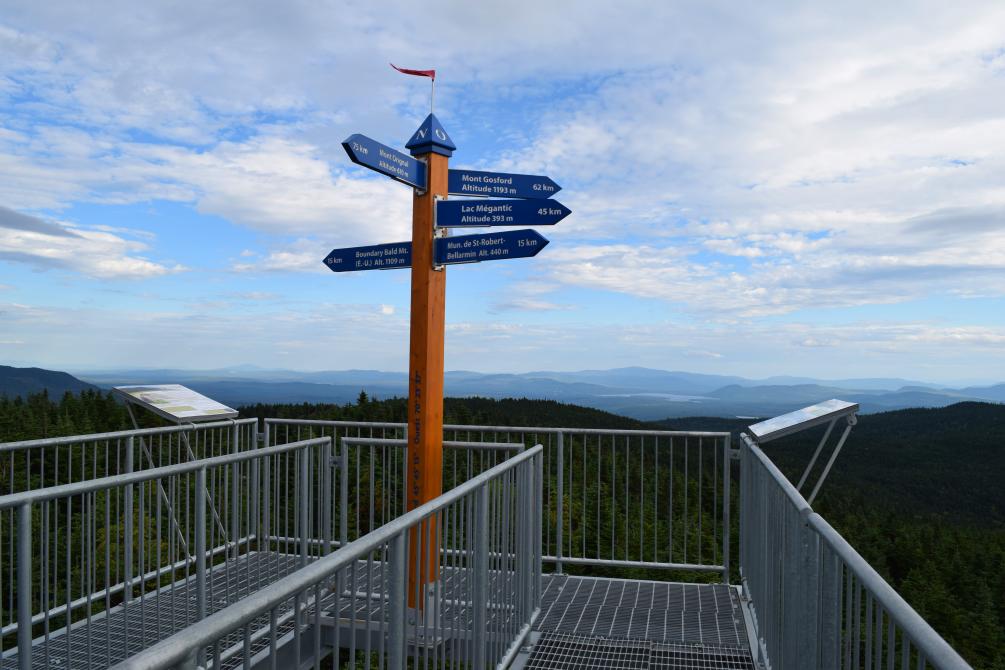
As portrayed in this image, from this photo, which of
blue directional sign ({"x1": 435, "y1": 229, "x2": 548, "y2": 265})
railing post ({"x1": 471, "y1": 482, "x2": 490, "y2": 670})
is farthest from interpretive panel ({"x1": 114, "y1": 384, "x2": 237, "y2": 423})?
railing post ({"x1": 471, "y1": 482, "x2": 490, "y2": 670})

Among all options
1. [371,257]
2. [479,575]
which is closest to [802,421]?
[479,575]

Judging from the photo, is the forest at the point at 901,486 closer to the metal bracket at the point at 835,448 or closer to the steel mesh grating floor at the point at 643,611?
the metal bracket at the point at 835,448

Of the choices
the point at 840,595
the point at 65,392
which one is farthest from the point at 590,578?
the point at 65,392

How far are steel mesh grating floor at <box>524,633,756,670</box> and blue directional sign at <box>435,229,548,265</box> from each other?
3.10 m

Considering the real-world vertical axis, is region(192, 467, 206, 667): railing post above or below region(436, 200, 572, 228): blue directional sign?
below

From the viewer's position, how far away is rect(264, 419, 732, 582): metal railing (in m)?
7.34

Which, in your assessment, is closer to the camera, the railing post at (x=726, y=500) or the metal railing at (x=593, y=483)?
the railing post at (x=726, y=500)

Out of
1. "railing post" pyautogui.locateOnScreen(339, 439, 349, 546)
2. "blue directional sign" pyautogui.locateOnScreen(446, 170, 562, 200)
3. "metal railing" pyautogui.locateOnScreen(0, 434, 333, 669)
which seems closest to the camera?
"metal railing" pyautogui.locateOnScreen(0, 434, 333, 669)

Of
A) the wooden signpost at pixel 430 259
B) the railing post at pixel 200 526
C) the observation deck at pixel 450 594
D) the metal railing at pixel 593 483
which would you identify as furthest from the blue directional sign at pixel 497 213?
the railing post at pixel 200 526

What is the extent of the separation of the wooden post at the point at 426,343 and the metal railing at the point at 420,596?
664mm

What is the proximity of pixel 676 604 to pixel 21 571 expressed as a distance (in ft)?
17.3

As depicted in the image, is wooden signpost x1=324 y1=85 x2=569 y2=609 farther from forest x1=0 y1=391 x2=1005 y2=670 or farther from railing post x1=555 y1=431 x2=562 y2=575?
forest x1=0 y1=391 x2=1005 y2=670

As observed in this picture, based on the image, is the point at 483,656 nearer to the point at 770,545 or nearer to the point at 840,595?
the point at 770,545

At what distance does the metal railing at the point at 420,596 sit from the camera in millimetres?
2062
